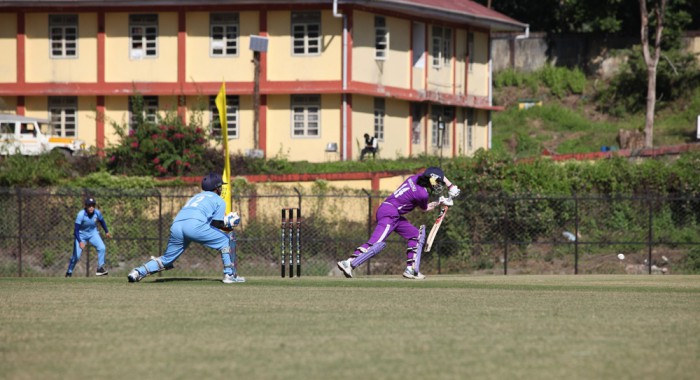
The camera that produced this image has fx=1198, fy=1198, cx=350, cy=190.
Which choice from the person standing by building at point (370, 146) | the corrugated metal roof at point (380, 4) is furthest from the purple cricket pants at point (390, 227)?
the corrugated metal roof at point (380, 4)

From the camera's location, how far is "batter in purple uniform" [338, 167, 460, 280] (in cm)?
1969

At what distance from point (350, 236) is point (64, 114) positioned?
19.0 metres

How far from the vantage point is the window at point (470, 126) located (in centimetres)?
5288

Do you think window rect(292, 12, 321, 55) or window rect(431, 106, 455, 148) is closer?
window rect(292, 12, 321, 55)

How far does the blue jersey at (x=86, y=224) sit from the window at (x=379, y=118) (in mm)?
21293

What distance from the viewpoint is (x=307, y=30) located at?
44.9 m

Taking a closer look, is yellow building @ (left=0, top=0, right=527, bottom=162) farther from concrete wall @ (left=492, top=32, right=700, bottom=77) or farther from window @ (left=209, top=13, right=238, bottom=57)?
concrete wall @ (left=492, top=32, right=700, bottom=77)

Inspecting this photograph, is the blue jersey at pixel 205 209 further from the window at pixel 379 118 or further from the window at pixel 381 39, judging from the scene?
the window at pixel 379 118

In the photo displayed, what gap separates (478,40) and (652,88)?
7.72m

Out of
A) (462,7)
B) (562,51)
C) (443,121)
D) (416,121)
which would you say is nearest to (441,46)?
(462,7)

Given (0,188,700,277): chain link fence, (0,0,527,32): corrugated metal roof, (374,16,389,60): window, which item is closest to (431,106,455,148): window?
(0,0,527,32): corrugated metal roof

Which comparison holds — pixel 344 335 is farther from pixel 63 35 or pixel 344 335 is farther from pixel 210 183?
pixel 63 35

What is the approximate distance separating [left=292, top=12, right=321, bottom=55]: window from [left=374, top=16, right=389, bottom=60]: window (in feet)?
8.08

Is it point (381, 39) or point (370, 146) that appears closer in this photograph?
point (370, 146)
